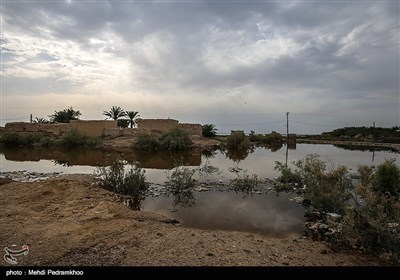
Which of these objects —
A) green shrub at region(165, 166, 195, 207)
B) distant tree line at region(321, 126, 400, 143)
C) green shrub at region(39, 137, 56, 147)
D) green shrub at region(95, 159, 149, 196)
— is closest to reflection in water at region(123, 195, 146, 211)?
green shrub at region(95, 159, 149, 196)

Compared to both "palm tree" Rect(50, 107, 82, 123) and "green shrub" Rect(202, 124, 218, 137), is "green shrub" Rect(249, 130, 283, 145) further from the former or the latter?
"palm tree" Rect(50, 107, 82, 123)

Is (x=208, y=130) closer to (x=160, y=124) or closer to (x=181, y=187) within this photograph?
(x=160, y=124)

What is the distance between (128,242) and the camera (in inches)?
184

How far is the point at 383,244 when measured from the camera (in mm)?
4578

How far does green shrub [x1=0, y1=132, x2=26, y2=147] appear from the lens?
87.9 ft

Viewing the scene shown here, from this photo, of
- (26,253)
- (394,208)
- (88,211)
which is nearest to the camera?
(26,253)

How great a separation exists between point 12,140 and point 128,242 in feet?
91.5

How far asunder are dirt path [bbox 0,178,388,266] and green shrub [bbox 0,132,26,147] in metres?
24.1

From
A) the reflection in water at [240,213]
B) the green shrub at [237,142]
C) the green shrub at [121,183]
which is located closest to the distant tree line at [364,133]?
the green shrub at [237,142]

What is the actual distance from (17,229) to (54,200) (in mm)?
1969

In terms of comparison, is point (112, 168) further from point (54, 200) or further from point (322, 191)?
point (322, 191)
